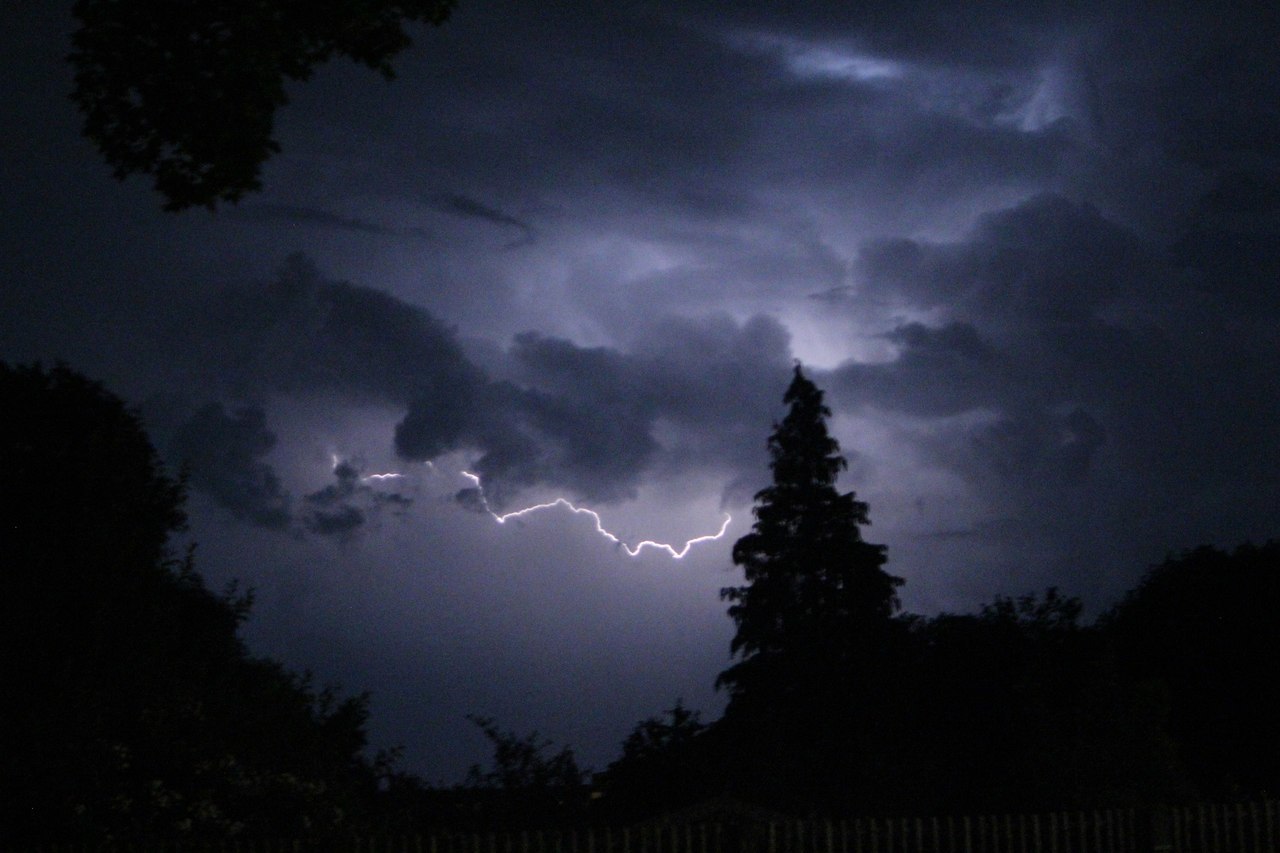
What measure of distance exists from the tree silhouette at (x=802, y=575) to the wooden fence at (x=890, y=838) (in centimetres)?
2683

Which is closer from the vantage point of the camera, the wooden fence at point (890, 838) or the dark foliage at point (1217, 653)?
the wooden fence at point (890, 838)

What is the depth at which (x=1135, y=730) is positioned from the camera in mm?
23703

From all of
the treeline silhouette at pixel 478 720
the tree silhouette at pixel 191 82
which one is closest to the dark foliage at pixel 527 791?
the treeline silhouette at pixel 478 720

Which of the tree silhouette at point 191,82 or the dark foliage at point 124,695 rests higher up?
the tree silhouette at point 191,82

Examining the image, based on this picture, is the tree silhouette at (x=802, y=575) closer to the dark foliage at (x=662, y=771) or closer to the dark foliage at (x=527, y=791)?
the dark foliage at (x=662, y=771)

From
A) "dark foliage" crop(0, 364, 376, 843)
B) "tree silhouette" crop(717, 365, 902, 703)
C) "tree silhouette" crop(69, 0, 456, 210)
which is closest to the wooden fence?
"dark foliage" crop(0, 364, 376, 843)

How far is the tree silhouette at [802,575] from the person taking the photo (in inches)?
1768

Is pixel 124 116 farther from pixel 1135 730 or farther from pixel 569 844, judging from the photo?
pixel 1135 730

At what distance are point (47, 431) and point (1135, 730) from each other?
17933 millimetres

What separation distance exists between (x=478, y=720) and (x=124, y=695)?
584 centimetres

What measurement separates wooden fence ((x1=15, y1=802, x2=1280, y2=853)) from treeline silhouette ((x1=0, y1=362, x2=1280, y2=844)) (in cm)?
328

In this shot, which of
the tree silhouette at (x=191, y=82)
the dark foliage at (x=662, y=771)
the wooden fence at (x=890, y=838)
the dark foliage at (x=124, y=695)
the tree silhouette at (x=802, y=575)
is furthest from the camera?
the tree silhouette at (x=802, y=575)

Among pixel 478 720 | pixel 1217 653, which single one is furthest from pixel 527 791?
pixel 1217 653

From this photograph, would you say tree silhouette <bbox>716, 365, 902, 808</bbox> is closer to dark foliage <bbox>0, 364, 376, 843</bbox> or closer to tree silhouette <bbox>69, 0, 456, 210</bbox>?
dark foliage <bbox>0, 364, 376, 843</bbox>
